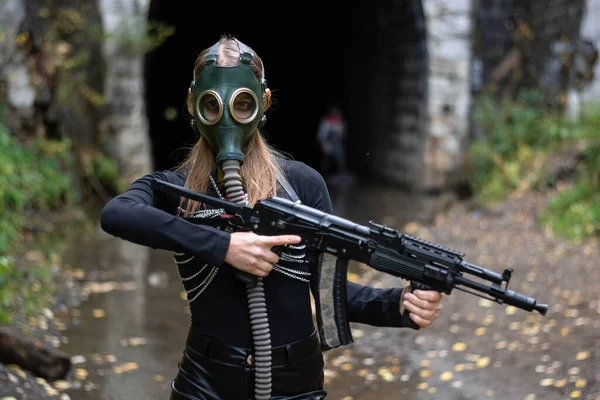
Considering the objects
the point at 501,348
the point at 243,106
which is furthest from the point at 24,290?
the point at 243,106

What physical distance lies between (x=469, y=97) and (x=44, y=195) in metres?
7.46

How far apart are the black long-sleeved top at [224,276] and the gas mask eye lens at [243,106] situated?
249 millimetres

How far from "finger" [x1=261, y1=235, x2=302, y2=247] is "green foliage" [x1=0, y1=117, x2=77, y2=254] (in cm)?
547

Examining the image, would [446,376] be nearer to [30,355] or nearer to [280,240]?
[30,355]

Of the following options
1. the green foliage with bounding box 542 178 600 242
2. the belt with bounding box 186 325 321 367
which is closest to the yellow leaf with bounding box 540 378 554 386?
the belt with bounding box 186 325 321 367

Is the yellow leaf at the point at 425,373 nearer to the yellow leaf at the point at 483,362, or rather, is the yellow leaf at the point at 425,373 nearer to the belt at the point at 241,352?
the yellow leaf at the point at 483,362

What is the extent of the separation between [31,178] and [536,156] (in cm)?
730

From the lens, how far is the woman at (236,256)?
2453 mm

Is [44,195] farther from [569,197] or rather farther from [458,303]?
[569,197]

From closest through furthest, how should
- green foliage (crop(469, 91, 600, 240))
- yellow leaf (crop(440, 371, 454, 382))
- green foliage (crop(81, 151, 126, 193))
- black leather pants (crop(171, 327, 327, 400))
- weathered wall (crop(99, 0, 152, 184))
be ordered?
black leather pants (crop(171, 327, 327, 400)) → yellow leaf (crop(440, 371, 454, 382)) → green foliage (crop(469, 91, 600, 240)) → green foliage (crop(81, 151, 126, 193)) → weathered wall (crop(99, 0, 152, 184))

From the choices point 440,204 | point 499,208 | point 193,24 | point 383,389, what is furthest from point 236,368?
point 193,24

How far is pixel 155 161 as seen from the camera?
54.0ft

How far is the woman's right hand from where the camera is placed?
243 centimetres

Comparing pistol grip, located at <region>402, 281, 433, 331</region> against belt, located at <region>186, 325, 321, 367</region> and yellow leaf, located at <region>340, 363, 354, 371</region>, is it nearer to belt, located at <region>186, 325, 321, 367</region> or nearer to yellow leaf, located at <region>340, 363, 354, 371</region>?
belt, located at <region>186, 325, 321, 367</region>
